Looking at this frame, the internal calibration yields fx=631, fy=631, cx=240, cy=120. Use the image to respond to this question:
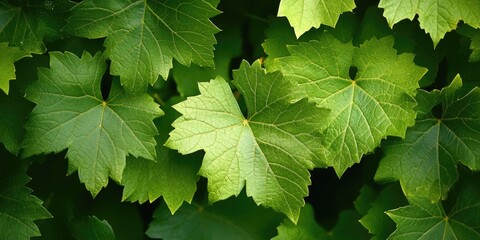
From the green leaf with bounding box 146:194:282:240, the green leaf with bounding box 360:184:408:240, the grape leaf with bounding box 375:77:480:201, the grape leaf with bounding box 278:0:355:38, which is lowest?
the green leaf with bounding box 146:194:282:240

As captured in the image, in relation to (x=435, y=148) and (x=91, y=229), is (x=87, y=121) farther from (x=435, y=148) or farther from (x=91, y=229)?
(x=435, y=148)

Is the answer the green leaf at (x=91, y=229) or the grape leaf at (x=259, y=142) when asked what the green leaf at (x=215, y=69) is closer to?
the grape leaf at (x=259, y=142)

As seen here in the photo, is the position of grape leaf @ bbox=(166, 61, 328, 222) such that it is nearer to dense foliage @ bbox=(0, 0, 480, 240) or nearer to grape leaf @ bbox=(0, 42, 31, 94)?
dense foliage @ bbox=(0, 0, 480, 240)

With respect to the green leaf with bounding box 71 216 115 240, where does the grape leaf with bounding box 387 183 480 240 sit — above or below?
above

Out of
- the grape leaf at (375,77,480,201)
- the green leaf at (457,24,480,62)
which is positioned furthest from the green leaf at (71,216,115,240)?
the green leaf at (457,24,480,62)

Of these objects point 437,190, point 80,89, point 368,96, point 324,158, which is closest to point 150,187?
point 80,89

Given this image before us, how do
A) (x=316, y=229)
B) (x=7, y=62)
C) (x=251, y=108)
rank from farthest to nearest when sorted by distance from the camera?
(x=316, y=229) → (x=251, y=108) → (x=7, y=62)

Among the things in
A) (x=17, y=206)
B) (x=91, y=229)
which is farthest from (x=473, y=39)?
(x=17, y=206)

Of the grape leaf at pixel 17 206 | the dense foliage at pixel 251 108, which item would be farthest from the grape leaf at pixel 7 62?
the grape leaf at pixel 17 206
